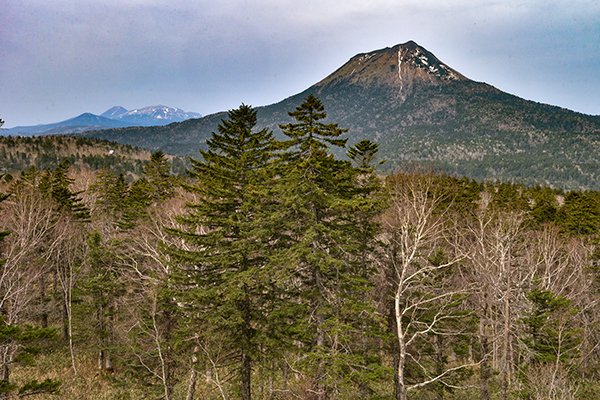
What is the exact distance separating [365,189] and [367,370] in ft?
23.1

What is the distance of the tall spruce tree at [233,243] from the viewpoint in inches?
601

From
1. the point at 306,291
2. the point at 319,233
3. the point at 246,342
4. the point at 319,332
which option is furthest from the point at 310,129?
the point at 246,342

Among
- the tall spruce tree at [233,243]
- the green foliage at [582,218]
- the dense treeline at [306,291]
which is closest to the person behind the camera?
the dense treeline at [306,291]

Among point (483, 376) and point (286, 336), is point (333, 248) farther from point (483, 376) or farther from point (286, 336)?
point (483, 376)

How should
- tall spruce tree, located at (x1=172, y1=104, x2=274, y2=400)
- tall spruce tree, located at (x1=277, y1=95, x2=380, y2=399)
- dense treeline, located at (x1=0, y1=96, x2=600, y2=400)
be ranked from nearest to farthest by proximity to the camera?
tall spruce tree, located at (x1=277, y1=95, x2=380, y2=399) → dense treeline, located at (x1=0, y1=96, x2=600, y2=400) → tall spruce tree, located at (x1=172, y1=104, x2=274, y2=400)

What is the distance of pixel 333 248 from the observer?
14.9m

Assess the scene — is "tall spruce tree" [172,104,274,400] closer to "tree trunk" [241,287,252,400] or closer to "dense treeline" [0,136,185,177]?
"tree trunk" [241,287,252,400]

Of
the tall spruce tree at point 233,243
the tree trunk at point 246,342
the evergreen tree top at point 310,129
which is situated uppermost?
the evergreen tree top at point 310,129

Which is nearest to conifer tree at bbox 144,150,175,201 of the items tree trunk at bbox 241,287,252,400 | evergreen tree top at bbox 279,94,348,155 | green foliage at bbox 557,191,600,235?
tree trunk at bbox 241,287,252,400

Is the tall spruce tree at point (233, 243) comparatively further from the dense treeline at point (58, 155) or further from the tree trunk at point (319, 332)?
the dense treeline at point (58, 155)

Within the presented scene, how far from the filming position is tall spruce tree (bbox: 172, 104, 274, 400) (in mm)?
15273

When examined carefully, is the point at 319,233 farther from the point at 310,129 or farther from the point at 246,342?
the point at 246,342

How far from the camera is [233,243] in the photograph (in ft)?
51.5

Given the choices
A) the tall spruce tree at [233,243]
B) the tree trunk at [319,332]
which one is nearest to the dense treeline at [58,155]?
the tall spruce tree at [233,243]
